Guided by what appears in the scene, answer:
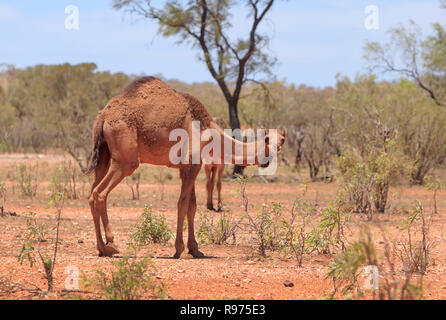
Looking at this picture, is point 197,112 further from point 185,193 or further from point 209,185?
point 209,185

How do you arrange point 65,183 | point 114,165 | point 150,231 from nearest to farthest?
point 114,165
point 150,231
point 65,183

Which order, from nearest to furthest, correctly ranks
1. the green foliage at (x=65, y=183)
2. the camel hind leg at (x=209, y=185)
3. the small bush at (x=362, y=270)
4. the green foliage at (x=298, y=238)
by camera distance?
the small bush at (x=362, y=270) → the green foliage at (x=298, y=238) → the green foliage at (x=65, y=183) → the camel hind leg at (x=209, y=185)

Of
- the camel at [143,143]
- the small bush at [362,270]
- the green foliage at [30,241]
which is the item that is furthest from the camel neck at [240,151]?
the green foliage at [30,241]

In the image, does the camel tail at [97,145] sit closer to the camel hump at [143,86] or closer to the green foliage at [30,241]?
the camel hump at [143,86]

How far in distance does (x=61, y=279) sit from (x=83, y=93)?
32.7 meters

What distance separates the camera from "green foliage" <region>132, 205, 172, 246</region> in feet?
26.4

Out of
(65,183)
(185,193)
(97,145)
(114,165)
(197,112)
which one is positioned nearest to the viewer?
(114,165)

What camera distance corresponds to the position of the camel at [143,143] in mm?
6949

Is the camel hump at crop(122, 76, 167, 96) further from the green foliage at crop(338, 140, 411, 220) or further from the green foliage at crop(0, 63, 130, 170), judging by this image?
the green foliage at crop(0, 63, 130, 170)

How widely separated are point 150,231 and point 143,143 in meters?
1.65

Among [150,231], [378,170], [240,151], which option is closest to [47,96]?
[378,170]

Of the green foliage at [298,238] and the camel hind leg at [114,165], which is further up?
the camel hind leg at [114,165]

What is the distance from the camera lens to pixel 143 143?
7.13 metres

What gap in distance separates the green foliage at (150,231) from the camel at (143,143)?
920 millimetres
